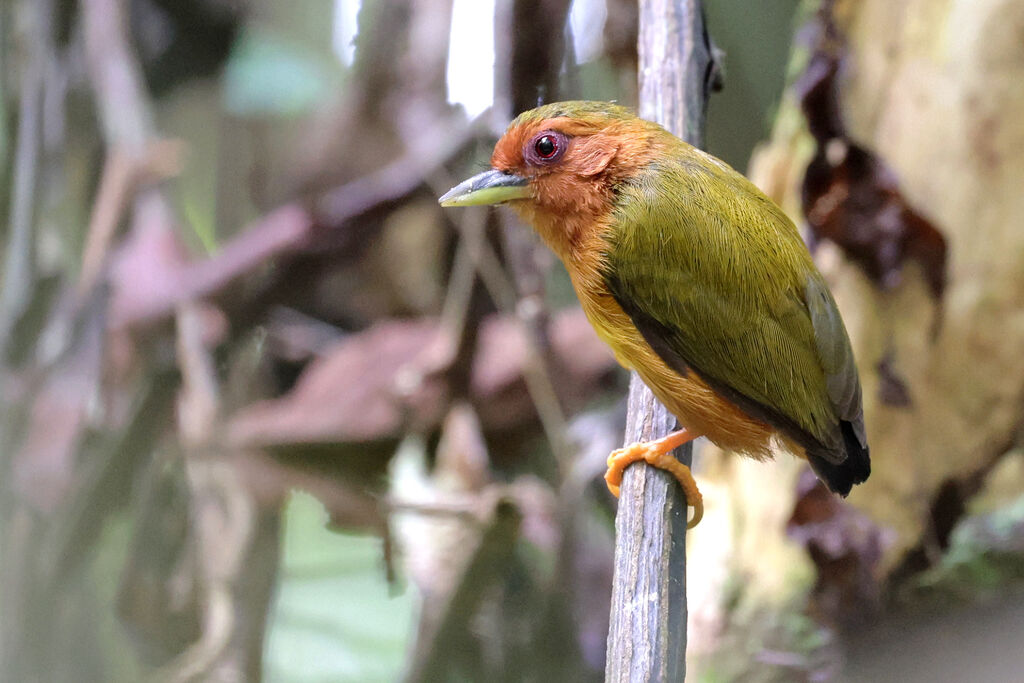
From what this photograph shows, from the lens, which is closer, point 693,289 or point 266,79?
point 693,289

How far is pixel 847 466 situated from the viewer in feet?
3.69

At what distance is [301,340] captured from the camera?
2318 millimetres

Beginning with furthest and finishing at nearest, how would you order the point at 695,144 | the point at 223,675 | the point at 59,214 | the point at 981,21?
1. the point at 59,214
2. the point at 223,675
3. the point at 981,21
4. the point at 695,144

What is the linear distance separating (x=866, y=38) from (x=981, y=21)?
0.18 metres

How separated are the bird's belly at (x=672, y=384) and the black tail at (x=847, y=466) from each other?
3.1 inches

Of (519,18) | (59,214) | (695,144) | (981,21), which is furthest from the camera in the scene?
(59,214)

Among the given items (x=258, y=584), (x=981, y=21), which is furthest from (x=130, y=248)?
(x=981, y=21)

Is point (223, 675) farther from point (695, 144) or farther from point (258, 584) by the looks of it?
point (695, 144)

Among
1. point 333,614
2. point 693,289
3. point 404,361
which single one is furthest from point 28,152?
point 693,289

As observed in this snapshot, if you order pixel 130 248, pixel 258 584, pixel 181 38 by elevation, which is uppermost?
pixel 181 38

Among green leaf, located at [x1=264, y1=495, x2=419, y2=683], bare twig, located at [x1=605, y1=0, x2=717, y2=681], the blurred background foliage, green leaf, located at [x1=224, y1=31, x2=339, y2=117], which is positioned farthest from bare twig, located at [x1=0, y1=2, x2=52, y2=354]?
bare twig, located at [x1=605, y1=0, x2=717, y2=681]

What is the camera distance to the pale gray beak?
1175mm

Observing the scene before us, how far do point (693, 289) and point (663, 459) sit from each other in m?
0.22

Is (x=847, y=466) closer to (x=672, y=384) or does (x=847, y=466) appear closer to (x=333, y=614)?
(x=672, y=384)
